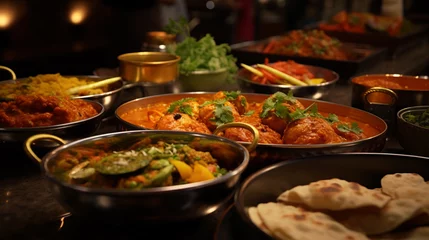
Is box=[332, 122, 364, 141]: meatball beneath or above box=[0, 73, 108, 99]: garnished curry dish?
beneath

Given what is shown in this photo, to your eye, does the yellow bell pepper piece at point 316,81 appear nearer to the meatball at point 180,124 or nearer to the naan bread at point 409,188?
the meatball at point 180,124

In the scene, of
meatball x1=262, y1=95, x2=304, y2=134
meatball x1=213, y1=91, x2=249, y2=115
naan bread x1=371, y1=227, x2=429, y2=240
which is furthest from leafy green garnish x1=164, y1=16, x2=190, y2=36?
naan bread x1=371, y1=227, x2=429, y2=240

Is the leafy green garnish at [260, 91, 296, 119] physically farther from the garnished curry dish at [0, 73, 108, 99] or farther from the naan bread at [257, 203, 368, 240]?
the garnished curry dish at [0, 73, 108, 99]

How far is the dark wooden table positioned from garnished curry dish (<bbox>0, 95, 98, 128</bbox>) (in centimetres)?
13

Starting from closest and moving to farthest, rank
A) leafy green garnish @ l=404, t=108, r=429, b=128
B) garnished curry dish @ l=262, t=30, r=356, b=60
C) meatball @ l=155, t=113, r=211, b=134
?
meatball @ l=155, t=113, r=211, b=134 < leafy green garnish @ l=404, t=108, r=429, b=128 < garnished curry dish @ l=262, t=30, r=356, b=60

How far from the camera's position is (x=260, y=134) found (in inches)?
76.8

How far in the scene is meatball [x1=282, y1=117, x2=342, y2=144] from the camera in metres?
1.88

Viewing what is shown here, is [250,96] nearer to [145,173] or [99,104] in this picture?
[99,104]

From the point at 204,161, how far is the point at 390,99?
1.38 m

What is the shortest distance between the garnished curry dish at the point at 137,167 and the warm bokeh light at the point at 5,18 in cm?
358

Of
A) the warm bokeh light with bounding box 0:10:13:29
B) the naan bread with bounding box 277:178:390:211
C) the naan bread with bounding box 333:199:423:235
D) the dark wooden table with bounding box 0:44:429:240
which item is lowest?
the dark wooden table with bounding box 0:44:429:240

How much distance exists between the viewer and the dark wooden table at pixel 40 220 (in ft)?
4.76

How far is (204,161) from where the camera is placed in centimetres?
155

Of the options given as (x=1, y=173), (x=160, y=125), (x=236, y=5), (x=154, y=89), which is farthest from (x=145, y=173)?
(x=236, y=5)
